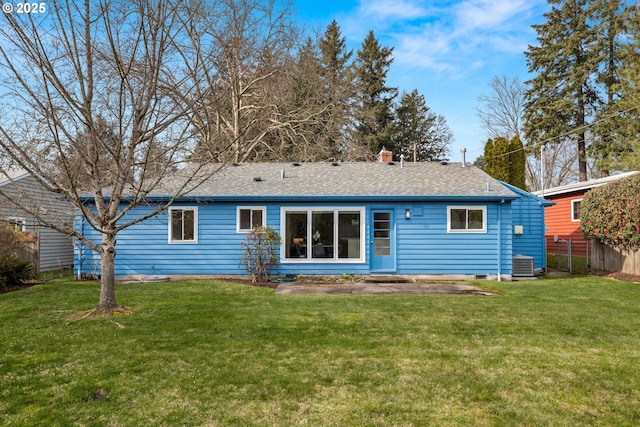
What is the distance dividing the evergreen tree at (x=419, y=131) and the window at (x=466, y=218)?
18.2 metres

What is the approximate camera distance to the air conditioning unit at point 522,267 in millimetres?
11273

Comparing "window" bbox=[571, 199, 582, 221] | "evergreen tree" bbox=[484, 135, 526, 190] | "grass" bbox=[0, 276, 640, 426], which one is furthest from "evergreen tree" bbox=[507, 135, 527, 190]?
"grass" bbox=[0, 276, 640, 426]

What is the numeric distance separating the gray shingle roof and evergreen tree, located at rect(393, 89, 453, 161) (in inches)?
621

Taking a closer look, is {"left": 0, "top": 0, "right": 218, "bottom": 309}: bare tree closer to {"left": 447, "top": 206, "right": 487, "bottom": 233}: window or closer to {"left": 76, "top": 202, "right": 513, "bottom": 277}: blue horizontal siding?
{"left": 76, "top": 202, "right": 513, "bottom": 277}: blue horizontal siding

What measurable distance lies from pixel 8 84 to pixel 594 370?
882 centimetres

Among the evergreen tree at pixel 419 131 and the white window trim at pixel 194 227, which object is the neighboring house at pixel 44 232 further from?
the evergreen tree at pixel 419 131

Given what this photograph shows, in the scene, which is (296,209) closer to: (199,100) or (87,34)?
(199,100)

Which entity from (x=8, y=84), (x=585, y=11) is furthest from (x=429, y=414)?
(x=585, y=11)

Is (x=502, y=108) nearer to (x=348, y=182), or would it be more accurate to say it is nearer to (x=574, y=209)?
(x=574, y=209)

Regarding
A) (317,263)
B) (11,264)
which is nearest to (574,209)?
(317,263)

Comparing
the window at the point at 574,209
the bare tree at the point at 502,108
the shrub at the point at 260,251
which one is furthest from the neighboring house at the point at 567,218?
the bare tree at the point at 502,108

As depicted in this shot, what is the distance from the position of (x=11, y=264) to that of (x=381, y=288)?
922 centimetres

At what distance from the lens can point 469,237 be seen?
1089 cm

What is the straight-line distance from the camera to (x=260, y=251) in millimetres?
10609
